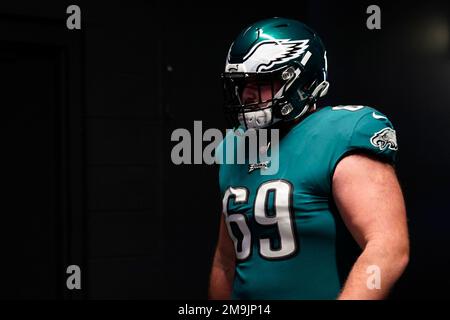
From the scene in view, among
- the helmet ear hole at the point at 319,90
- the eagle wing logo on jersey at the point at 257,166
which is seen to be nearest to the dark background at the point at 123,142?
the helmet ear hole at the point at 319,90

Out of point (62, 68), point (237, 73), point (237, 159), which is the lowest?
point (237, 159)

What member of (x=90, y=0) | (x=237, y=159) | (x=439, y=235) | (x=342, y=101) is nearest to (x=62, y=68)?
(x=90, y=0)

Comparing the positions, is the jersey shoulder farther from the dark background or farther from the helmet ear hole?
the dark background

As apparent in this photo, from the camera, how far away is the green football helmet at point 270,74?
6.00 feet

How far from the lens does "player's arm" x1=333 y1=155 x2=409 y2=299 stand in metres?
1.48

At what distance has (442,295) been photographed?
10.5ft

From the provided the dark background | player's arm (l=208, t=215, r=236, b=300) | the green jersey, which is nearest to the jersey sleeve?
the green jersey

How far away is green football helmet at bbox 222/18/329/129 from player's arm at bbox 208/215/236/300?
1.26 ft

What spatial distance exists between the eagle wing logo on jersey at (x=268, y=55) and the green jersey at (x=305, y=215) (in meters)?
0.20
